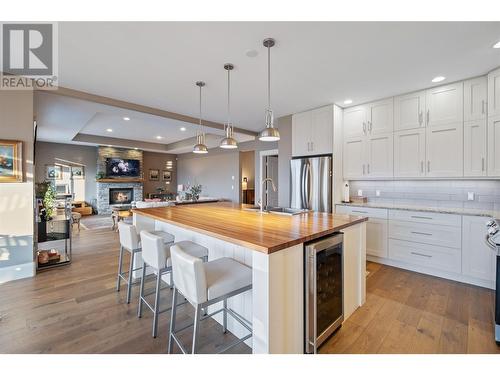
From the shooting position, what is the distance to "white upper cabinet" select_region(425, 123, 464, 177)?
117 inches

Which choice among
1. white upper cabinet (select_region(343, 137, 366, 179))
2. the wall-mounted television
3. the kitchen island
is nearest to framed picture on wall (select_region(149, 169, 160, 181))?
the wall-mounted television

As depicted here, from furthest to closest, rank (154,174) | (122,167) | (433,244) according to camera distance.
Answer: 1. (154,174)
2. (122,167)
3. (433,244)

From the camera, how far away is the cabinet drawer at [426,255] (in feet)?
9.35

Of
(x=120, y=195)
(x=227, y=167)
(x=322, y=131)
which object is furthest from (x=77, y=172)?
(x=322, y=131)

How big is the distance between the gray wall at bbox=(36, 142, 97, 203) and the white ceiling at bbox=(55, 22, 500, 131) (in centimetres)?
637

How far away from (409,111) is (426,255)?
2.04m

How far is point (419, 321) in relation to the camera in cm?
205

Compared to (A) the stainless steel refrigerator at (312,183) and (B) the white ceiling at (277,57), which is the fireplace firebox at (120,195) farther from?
(A) the stainless steel refrigerator at (312,183)

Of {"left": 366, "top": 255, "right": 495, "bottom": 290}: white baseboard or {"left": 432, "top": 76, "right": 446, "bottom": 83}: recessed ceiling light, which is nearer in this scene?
{"left": 366, "top": 255, "right": 495, "bottom": 290}: white baseboard

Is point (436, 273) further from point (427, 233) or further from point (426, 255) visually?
→ point (427, 233)

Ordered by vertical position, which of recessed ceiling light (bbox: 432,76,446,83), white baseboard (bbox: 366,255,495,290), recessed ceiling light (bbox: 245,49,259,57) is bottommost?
white baseboard (bbox: 366,255,495,290)

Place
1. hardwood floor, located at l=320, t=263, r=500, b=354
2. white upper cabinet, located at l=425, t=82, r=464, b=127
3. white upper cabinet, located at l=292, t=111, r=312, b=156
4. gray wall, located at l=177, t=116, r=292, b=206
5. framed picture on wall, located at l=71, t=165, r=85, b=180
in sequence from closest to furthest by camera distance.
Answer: hardwood floor, located at l=320, t=263, r=500, b=354 → white upper cabinet, located at l=425, t=82, r=464, b=127 → white upper cabinet, located at l=292, t=111, r=312, b=156 → gray wall, located at l=177, t=116, r=292, b=206 → framed picture on wall, located at l=71, t=165, r=85, b=180

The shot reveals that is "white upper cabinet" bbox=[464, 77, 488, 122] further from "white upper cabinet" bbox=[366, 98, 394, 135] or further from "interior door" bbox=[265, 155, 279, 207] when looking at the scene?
"interior door" bbox=[265, 155, 279, 207]
